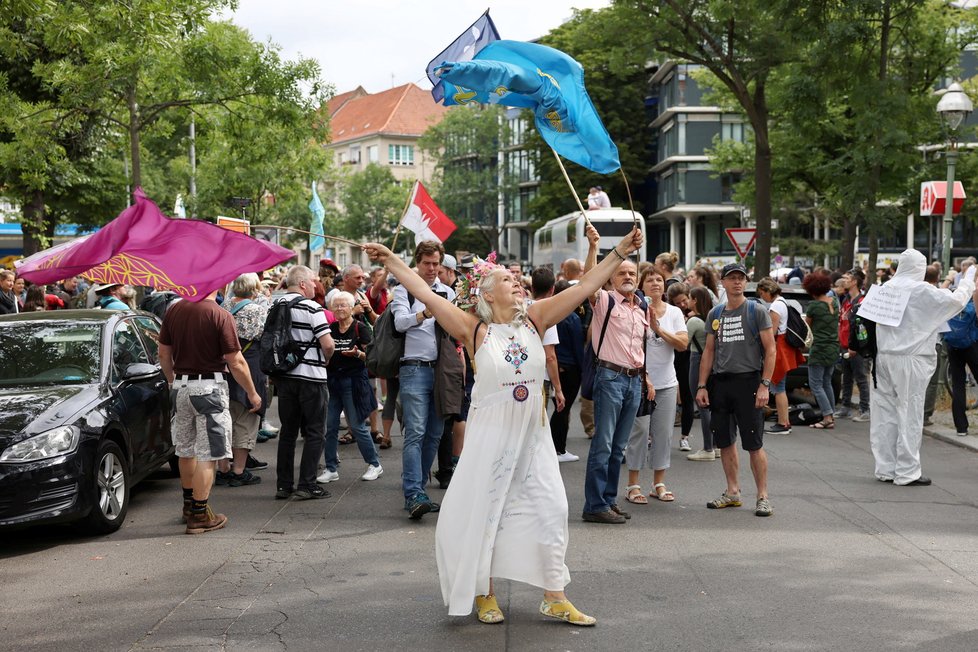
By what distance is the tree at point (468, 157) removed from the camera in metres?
80.8

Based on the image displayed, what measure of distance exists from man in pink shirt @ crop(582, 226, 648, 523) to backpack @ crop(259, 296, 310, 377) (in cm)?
242

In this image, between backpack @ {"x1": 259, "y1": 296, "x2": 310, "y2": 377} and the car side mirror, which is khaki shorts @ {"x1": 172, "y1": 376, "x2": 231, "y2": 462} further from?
backpack @ {"x1": 259, "y1": 296, "x2": 310, "y2": 377}

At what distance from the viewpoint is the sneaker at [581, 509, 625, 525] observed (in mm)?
7840

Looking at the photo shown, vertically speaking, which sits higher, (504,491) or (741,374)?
(741,374)

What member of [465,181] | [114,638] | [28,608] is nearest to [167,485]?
[28,608]

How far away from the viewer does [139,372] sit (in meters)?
8.22

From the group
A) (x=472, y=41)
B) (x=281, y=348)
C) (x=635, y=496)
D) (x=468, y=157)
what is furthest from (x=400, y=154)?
(x=635, y=496)

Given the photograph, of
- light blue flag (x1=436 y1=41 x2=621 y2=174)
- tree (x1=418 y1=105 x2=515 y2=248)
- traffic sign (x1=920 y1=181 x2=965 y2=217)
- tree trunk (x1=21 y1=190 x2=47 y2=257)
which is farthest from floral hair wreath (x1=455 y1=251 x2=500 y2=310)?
tree (x1=418 y1=105 x2=515 y2=248)

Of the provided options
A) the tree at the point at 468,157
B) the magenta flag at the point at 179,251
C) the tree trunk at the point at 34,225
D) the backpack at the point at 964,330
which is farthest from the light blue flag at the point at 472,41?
the tree at the point at 468,157

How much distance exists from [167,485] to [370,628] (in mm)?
4843

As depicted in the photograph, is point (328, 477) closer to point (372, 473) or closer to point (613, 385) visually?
point (372, 473)

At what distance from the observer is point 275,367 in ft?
28.3

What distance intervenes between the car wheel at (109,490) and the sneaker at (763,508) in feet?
15.5

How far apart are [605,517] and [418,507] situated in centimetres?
136
